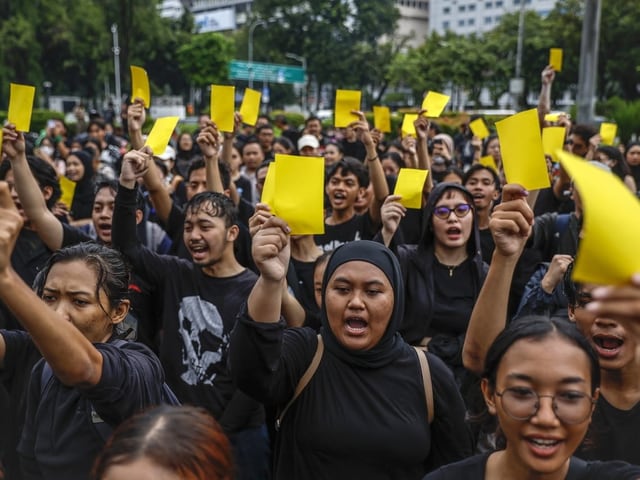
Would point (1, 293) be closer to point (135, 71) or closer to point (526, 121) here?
point (526, 121)

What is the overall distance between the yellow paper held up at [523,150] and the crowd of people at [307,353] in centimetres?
17

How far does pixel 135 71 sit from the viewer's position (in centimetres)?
455

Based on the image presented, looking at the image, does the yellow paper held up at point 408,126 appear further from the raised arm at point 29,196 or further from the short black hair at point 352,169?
the raised arm at point 29,196

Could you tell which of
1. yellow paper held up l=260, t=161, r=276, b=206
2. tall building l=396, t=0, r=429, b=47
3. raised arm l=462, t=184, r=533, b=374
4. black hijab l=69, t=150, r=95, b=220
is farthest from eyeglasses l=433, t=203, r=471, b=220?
tall building l=396, t=0, r=429, b=47

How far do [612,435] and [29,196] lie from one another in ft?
9.22

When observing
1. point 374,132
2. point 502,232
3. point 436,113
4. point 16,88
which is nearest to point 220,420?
point 502,232

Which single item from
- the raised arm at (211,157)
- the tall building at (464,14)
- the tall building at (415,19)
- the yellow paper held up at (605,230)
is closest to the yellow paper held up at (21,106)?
the raised arm at (211,157)

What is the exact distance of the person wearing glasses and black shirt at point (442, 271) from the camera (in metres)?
3.28

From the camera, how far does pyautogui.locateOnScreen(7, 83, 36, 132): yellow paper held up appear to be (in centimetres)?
386

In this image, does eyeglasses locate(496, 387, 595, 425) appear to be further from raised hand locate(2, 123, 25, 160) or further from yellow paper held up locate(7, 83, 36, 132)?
yellow paper held up locate(7, 83, 36, 132)

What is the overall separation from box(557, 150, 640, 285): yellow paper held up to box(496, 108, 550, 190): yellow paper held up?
1.27m

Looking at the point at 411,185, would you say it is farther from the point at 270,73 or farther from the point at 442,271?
the point at 270,73

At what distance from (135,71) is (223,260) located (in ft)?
6.00

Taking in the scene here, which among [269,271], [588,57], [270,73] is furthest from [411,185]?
[270,73]
